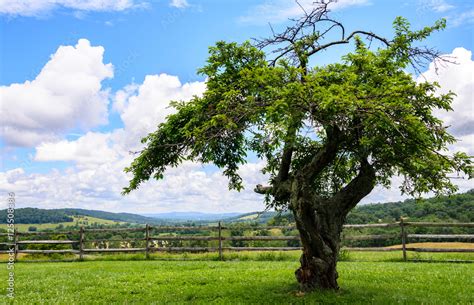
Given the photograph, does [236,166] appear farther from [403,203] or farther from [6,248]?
[403,203]

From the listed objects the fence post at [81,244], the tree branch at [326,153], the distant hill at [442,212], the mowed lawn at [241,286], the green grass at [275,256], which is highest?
the tree branch at [326,153]

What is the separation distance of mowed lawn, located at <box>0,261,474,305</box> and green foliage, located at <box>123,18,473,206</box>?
266 cm

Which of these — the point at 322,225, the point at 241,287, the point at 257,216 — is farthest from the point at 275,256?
the point at 257,216

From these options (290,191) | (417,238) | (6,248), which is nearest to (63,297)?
(290,191)

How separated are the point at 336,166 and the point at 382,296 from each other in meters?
3.75

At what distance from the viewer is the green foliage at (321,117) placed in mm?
8312

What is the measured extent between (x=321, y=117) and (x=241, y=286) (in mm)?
5962

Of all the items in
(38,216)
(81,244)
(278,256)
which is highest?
(38,216)

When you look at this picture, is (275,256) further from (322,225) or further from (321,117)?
(321,117)

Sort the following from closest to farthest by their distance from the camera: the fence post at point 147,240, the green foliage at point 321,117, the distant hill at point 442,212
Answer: the green foliage at point 321,117 → the fence post at point 147,240 → the distant hill at point 442,212

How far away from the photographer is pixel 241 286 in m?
12.1

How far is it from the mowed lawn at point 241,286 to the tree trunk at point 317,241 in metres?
0.45

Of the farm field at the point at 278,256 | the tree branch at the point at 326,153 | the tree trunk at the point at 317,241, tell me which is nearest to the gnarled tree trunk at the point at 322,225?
the tree trunk at the point at 317,241

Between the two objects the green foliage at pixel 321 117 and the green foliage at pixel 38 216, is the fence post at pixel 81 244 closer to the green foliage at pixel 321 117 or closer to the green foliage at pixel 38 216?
the green foliage at pixel 321 117
